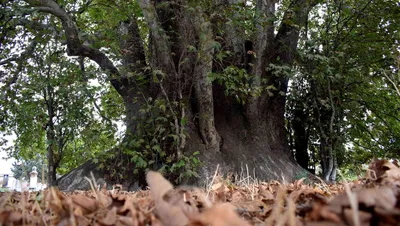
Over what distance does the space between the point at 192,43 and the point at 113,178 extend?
231 centimetres

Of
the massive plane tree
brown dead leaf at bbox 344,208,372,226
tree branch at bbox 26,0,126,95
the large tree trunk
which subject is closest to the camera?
brown dead leaf at bbox 344,208,372,226

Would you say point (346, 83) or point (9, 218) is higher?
point (346, 83)

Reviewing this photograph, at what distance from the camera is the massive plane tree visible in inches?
198

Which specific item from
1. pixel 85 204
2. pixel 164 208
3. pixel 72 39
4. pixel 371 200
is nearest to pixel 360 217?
pixel 371 200

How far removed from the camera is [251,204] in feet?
2.77

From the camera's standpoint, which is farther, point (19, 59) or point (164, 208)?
point (19, 59)

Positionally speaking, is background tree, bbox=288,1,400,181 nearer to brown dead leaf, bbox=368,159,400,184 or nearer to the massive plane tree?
the massive plane tree

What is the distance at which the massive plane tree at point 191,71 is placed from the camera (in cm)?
504

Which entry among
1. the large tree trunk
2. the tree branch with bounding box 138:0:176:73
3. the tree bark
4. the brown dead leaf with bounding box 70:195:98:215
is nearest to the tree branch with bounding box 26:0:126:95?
the large tree trunk

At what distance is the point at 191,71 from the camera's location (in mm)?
5539

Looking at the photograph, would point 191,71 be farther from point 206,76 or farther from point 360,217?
point 360,217

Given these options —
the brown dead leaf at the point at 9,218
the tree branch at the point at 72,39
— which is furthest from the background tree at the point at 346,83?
→ the brown dead leaf at the point at 9,218

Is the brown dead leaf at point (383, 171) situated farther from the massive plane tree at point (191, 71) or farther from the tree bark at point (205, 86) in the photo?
the tree bark at point (205, 86)

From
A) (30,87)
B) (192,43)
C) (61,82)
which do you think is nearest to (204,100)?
(192,43)
